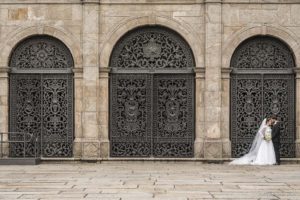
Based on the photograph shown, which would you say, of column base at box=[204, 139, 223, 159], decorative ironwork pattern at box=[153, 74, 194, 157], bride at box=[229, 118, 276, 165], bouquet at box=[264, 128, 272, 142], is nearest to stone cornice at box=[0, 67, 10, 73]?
decorative ironwork pattern at box=[153, 74, 194, 157]

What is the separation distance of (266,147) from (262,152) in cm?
19

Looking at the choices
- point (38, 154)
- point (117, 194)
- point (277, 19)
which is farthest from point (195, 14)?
point (117, 194)

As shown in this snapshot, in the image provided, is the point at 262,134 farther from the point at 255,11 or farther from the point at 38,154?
the point at 38,154

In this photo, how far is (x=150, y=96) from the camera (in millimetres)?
21562

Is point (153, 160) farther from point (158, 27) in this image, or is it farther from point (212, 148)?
point (158, 27)

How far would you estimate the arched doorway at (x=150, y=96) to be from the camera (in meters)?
21.5

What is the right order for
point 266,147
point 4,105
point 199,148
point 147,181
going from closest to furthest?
point 147,181
point 266,147
point 199,148
point 4,105

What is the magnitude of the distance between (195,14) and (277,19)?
7.65 ft

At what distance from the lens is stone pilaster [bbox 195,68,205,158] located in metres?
21.3

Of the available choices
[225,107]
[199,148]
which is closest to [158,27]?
[225,107]

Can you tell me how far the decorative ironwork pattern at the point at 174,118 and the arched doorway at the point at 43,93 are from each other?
101 inches

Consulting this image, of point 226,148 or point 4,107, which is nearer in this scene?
point 226,148

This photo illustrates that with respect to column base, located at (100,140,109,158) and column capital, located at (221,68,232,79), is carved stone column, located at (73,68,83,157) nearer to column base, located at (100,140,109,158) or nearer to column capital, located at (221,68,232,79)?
column base, located at (100,140,109,158)

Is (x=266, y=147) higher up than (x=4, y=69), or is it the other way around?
(x=4, y=69)
